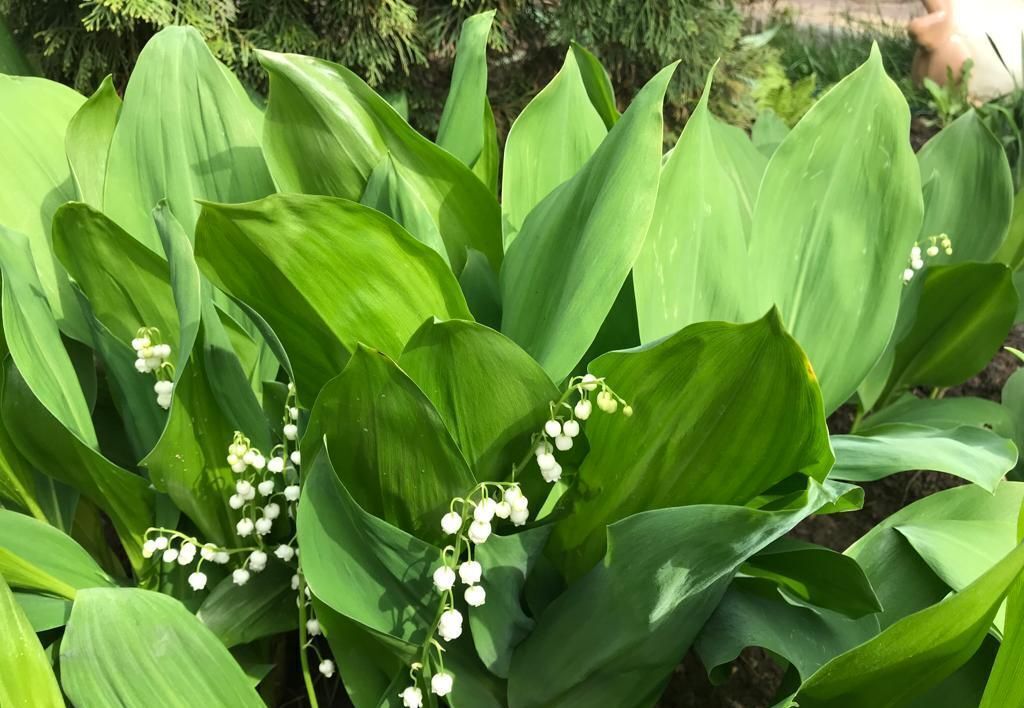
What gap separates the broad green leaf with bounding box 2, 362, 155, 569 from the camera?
0.74 metres

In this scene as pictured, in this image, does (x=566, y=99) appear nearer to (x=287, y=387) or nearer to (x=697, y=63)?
(x=287, y=387)

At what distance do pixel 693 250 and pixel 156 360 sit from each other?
451 millimetres

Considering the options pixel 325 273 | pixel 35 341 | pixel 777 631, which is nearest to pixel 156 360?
pixel 35 341

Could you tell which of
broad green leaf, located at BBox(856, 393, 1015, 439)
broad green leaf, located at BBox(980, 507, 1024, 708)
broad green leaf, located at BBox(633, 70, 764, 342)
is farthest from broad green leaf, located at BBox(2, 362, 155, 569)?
broad green leaf, located at BBox(856, 393, 1015, 439)

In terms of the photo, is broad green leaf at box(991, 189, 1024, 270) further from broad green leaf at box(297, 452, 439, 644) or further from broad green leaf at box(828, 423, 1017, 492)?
broad green leaf at box(297, 452, 439, 644)

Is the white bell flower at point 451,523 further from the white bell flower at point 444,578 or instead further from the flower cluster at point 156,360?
the flower cluster at point 156,360

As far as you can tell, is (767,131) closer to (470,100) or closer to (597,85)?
(597,85)

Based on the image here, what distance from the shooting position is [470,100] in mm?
888

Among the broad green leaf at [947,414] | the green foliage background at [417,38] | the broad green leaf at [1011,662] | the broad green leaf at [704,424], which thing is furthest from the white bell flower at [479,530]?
the green foliage background at [417,38]

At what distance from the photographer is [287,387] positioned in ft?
2.52

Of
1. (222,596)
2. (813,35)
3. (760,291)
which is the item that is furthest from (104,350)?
(813,35)

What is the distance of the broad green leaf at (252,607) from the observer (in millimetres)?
757

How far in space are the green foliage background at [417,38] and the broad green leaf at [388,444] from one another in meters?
1.39

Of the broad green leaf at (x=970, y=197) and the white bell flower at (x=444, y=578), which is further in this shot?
the broad green leaf at (x=970, y=197)
